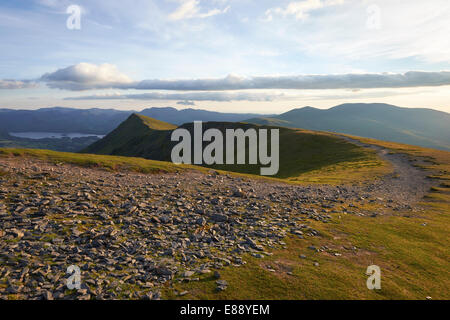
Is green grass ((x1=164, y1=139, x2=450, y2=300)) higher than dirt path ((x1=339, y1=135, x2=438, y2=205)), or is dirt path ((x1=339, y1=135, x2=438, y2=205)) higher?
green grass ((x1=164, y1=139, x2=450, y2=300))

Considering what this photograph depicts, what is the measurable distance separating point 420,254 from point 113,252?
2168 cm

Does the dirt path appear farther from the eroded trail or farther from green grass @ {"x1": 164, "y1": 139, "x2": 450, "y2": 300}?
green grass @ {"x1": 164, "y1": 139, "x2": 450, "y2": 300}

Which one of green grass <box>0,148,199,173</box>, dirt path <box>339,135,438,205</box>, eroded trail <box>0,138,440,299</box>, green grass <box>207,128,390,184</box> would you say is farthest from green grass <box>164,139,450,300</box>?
green grass <box>207,128,390,184</box>

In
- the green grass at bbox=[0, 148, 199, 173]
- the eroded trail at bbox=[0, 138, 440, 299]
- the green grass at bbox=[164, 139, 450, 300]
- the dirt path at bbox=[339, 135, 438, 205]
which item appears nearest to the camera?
the eroded trail at bbox=[0, 138, 440, 299]

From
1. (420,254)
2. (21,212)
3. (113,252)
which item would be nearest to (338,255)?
(420,254)

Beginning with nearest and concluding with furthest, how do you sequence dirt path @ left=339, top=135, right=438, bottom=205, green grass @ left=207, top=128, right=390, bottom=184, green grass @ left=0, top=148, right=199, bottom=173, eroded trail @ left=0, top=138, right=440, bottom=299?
eroded trail @ left=0, top=138, right=440, bottom=299
green grass @ left=0, top=148, right=199, bottom=173
dirt path @ left=339, top=135, right=438, bottom=205
green grass @ left=207, top=128, right=390, bottom=184

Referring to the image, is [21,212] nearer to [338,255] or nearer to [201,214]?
[201,214]

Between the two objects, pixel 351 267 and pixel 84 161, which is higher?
pixel 84 161

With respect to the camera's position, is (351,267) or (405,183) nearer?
(351,267)

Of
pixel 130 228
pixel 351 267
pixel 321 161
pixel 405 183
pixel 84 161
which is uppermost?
pixel 84 161

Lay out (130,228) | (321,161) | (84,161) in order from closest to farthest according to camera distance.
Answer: (130,228), (84,161), (321,161)

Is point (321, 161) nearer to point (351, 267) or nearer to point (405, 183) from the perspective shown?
point (405, 183)

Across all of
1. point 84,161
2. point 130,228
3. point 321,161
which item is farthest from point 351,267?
point 321,161

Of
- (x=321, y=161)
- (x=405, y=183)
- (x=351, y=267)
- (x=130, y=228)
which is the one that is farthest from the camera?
(x=321, y=161)
